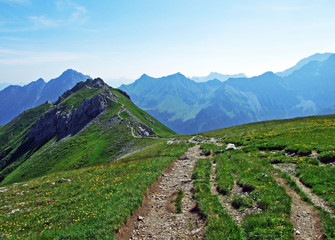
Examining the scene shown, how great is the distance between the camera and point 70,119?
179 meters

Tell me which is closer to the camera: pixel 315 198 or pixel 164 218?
pixel 315 198

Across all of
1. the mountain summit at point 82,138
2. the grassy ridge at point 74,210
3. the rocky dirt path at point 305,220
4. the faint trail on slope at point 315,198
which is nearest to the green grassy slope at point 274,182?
the faint trail on slope at point 315,198

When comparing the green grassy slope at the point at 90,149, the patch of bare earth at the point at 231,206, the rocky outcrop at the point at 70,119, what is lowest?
the green grassy slope at the point at 90,149

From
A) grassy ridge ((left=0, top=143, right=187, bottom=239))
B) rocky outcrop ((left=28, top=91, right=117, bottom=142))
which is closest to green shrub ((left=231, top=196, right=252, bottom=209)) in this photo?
grassy ridge ((left=0, top=143, right=187, bottom=239))

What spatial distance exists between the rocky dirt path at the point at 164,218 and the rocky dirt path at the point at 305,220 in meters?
5.21

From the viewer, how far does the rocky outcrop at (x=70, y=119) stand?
163875mm

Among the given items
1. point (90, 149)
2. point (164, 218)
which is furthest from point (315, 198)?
point (90, 149)

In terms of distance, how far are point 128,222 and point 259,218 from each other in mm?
8425

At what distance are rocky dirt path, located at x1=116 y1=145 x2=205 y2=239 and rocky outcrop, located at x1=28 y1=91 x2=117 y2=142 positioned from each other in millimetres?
150596

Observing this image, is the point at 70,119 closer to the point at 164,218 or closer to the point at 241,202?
the point at 164,218

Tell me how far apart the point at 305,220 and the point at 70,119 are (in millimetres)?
193510

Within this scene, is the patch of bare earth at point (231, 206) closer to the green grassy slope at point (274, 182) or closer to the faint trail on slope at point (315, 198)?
the green grassy slope at point (274, 182)

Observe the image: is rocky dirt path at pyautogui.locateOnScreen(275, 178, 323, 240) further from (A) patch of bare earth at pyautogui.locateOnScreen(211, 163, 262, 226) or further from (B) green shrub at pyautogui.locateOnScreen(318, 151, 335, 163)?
(B) green shrub at pyautogui.locateOnScreen(318, 151, 335, 163)

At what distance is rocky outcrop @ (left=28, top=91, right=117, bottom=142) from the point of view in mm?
163875
